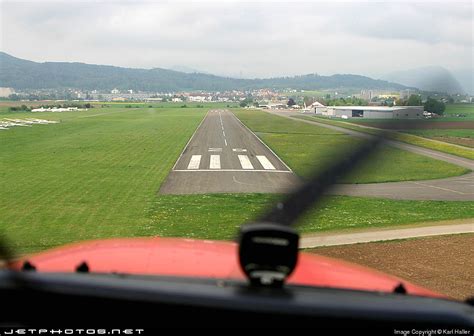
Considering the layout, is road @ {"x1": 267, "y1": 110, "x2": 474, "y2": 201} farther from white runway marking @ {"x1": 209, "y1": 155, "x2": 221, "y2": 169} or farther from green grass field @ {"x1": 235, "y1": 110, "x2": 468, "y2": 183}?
white runway marking @ {"x1": 209, "y1": 155, "x2": 221, "y2": 169}

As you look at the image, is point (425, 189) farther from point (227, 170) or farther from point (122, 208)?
point (122, 208)

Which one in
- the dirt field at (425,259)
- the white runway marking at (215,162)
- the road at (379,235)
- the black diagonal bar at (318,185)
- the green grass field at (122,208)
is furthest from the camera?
the white runway marking at (215,162)

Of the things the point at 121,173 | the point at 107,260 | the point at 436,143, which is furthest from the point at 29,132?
the point at 107,260

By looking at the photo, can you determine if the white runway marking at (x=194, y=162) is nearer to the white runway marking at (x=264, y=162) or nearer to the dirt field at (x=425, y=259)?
the white runway marking at (x=264, y=162)

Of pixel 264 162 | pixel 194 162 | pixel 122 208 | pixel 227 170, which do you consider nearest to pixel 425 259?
pixel 122 208

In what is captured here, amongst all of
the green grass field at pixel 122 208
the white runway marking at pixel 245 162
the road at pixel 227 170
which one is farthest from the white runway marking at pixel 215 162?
the green grass field at pixel 122 208

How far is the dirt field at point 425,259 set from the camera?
14875 millimetres

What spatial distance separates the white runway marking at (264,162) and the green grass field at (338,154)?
1.61 meters

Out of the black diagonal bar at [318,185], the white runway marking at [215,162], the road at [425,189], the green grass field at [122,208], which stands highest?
the black diagonal bar at [318,185]

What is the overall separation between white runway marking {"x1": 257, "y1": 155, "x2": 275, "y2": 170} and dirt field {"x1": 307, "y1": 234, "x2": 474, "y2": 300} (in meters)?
20.0

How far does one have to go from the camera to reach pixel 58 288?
1.32m

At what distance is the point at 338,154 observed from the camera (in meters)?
1.54

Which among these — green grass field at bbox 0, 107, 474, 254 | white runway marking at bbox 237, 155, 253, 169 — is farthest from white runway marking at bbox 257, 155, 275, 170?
green grass field at bbox 0, 107, 474, 254

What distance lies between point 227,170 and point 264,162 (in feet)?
16.7
